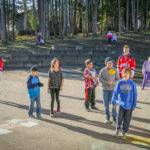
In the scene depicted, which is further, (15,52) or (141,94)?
(15,52)

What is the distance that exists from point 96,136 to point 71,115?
1.90m

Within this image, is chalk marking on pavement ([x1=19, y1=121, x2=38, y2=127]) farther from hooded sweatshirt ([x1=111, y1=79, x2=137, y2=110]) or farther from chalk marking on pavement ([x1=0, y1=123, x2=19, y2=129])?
hooded sweatshirt ([x1=111, y1=79, x2=137, y2=110])

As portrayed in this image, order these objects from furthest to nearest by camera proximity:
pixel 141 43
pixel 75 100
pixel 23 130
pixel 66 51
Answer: pixel 141 43 < pixel 66 51 < pixel 75 100 < pixel 23 130

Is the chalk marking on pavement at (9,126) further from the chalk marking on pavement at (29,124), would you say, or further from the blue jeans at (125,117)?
the blue jeans at (125,117)

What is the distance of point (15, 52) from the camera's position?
23.0 m

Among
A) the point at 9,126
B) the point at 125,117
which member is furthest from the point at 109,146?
the point at 9,126

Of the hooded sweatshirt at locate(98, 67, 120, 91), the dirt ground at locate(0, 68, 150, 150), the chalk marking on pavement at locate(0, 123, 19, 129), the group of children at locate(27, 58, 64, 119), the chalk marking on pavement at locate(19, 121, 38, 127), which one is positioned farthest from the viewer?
the group of children at locate(27, 58, 64, 119)

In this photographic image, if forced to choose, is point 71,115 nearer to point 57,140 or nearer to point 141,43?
point 57,140

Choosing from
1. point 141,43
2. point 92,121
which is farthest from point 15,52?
point 92,121

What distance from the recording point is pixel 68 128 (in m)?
6.20

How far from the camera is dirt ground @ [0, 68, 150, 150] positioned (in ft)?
16.7

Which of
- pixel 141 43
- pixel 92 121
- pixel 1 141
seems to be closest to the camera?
pixel 1 141

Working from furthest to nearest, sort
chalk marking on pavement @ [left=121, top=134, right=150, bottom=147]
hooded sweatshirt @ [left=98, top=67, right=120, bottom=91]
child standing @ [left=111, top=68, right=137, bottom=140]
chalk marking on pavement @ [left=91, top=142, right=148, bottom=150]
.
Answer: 1. hooded sweatshirt @ [left=98, top=67, right=120, bottom=91]
2. child standing @ [left=111, top=68, right=137, bottom=140]
3. chalk marking on pavement @ [left=121, top=134, right=150, bottom=147]
4. chalk marking on pavement @ [left=91, top=142, right=148, bottom=150]

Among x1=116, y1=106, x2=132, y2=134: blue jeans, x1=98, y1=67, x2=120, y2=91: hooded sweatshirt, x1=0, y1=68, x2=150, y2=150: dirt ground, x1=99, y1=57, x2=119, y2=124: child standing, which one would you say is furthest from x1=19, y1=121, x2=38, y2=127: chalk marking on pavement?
x1=116, y1=106, x2=132, y2=134: blue jeans
